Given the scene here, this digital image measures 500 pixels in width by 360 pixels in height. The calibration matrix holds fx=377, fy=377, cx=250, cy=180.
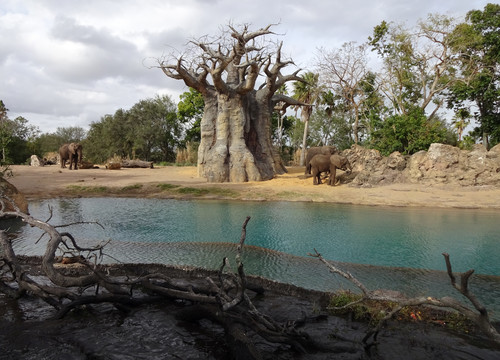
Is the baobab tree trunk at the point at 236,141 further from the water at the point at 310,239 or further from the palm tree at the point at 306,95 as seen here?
the palm tree at the point at 306,95

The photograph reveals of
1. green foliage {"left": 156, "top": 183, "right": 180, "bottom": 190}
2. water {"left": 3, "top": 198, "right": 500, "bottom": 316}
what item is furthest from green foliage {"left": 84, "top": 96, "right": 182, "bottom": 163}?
water {"left": 3, "top": 198, "right": 500, "bottom": 316}

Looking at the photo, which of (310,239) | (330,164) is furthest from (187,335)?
(330,164)

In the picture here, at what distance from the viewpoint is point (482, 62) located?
22266 millimetres

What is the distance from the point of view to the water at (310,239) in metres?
5.73

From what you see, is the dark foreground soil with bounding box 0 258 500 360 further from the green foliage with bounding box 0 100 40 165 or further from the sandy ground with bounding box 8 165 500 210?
the green foliage with bounding box 0 100 40 165

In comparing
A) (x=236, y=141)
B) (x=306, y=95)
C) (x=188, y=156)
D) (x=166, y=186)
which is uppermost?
(x=306, y=95)

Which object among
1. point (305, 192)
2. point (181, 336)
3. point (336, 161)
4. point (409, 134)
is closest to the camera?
point (181, 336)

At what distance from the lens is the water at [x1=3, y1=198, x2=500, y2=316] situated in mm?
5727

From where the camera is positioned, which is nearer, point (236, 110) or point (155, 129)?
point (236, 110)

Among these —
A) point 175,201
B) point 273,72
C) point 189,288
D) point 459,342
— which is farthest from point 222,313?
point 273,72

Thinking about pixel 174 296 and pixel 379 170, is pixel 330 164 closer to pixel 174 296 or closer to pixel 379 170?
pixel 379 170

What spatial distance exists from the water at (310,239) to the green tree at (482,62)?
14.2 m

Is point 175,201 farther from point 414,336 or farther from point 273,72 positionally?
point 414,336

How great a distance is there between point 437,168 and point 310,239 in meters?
9.34
